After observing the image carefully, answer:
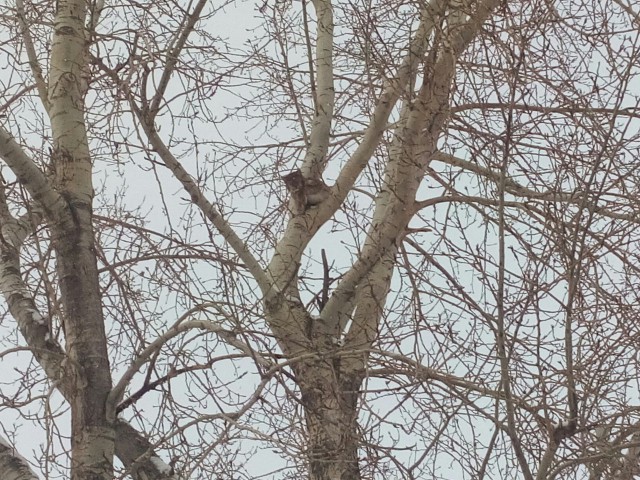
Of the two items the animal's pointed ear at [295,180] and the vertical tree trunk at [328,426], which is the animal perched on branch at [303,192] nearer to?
the animal's pointed ear at [295,180]

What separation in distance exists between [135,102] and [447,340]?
2391 mm

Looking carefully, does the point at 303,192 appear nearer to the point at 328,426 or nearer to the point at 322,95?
the point at 322,95

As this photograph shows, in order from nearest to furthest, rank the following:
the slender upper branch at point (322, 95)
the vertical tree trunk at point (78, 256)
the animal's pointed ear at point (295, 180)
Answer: the vertical tree trunk at point (78, 256) → the animal's pointed ear at point (295, 180) → the slender upper branch at point (322, 95)

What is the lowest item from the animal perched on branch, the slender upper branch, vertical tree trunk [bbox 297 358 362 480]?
vertical tree trunk [bbox 297 358 362 480]

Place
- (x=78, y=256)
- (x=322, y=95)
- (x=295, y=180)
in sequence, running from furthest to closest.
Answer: (x=322, y=95) → (x=295, y=180) → (x=78, y=256)

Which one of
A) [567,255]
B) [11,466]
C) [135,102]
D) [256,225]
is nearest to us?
[567,255]

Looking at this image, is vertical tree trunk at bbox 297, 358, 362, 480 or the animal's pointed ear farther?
the animal's pointed ear

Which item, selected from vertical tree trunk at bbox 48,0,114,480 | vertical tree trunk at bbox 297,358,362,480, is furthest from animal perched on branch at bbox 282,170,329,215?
vertical tree trunk at bbox 48,0,114,480

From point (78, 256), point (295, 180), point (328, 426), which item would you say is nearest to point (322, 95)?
point (295, 180)

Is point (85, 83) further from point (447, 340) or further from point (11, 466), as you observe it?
point (447, 340)

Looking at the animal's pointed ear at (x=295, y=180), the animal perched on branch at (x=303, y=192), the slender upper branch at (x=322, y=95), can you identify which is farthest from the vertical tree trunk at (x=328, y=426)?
the slender upper branch at (x=322, y=95)

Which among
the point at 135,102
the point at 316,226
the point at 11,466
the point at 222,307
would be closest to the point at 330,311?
the point at 316,226

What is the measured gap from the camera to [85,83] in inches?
258

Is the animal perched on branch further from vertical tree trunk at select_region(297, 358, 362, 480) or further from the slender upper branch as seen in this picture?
vertical tree trunk at select_region(297, 358, 362, 480)
